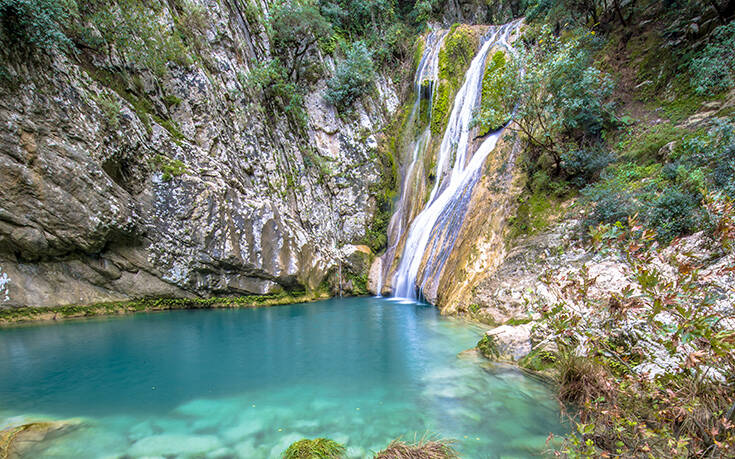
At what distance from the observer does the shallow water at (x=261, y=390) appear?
132 inches

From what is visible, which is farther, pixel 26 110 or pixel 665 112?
pixel 26 110

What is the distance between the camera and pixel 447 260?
10.4 m

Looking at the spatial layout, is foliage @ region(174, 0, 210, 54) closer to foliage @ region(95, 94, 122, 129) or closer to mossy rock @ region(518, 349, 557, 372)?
foliage @ region(95, 94, 122, 129)

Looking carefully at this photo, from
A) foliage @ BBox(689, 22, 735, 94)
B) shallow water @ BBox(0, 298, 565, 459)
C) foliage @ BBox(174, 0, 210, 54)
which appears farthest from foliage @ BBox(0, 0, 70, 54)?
foliage @ BBox(689, 22, 735, 94)

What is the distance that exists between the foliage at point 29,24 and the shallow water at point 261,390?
24.0 ft

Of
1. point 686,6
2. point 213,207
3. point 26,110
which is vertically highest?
point 686,6

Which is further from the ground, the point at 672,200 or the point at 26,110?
the point at 26,110

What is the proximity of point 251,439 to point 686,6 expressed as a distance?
1317 centimetres

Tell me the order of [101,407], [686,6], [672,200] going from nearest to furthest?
1. [101,407]
2. [672,200]
3. [686,6]

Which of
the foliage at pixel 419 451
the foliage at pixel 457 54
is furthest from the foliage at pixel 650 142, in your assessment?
the foliage at pixel 457 54

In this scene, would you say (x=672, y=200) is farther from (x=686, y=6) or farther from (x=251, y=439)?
(x=251, y=439)

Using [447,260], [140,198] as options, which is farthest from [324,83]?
[447,260]

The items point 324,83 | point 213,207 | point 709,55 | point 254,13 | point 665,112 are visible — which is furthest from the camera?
point 324,83

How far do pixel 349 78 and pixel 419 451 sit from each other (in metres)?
17.6
